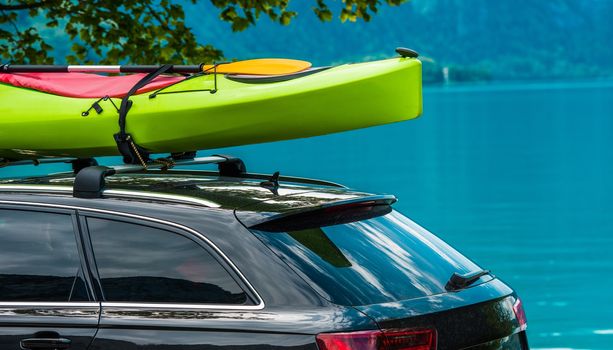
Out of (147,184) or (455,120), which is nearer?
(147,184)

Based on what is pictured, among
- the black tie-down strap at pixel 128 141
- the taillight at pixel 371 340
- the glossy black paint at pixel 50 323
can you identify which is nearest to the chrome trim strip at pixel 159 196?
the glossy black paint at pixel 50 323

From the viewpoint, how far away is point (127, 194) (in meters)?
5.11

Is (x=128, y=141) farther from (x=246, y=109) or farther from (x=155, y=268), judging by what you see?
(x=155, y=268)

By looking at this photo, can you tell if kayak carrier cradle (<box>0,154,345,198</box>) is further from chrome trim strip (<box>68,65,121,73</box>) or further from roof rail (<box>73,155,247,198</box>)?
chrome trim strip (<box>68,65,121,73</box>)

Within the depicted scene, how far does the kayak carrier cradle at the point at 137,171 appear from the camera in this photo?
5.14m

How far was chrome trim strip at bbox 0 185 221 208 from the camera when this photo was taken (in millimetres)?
4992

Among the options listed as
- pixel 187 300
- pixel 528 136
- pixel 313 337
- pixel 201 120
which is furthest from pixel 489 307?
pixel 528 136

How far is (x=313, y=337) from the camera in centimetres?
445

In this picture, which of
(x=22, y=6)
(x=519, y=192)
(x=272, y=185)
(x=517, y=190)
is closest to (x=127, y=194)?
(x=272, y=185)

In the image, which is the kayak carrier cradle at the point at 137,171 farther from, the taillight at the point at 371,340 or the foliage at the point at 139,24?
the foliage at the point at 139,24

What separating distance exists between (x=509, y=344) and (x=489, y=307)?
17 cm

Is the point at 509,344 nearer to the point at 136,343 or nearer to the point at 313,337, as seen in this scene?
the point at 313,337

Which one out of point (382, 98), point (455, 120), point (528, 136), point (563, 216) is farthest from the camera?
point (455, 120)

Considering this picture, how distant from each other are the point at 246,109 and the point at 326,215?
1.38m
